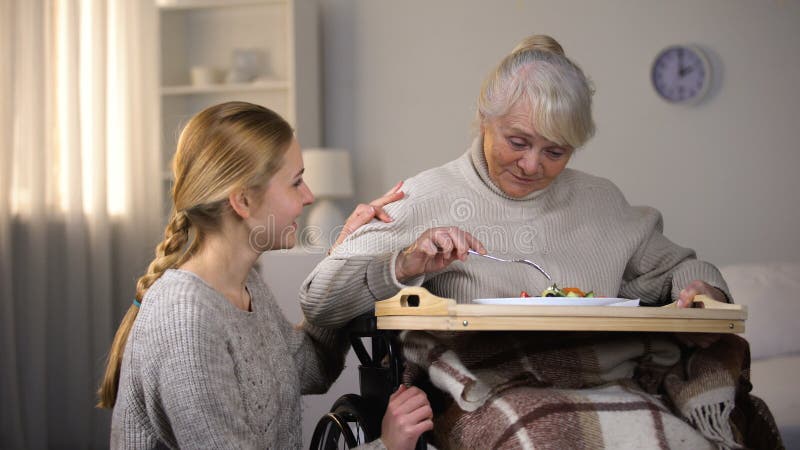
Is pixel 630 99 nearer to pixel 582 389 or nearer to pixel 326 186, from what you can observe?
pixel 326 186

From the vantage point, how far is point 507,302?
4.52 ft

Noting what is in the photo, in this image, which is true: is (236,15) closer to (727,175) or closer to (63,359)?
(63,359)

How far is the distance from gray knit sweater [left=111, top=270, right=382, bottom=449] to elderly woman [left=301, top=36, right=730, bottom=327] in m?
0.20

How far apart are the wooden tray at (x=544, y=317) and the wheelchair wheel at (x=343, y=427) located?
32 centimetres

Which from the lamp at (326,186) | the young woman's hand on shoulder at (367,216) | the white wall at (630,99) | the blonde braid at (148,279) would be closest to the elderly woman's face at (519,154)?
the young woman's hand on shoulder at (367,216)

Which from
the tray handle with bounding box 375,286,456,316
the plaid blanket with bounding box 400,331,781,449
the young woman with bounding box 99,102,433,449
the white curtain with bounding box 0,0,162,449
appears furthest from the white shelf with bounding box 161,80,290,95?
the tray handle with bounding box 375,286,456,316

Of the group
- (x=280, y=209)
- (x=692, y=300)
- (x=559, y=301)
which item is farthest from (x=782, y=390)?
(x=280, y=209)

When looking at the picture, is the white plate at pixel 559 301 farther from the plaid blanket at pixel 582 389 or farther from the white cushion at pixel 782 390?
the white cushion at pixel 782 390

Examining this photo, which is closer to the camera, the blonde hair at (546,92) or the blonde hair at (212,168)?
the blonde hair at (212,168)

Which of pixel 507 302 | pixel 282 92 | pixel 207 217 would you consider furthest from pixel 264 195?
pixel 282 92

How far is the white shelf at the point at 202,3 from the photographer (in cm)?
405

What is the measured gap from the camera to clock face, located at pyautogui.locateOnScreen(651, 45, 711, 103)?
3854mm

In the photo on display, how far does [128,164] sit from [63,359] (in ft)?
3.00

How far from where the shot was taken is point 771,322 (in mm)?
2920
